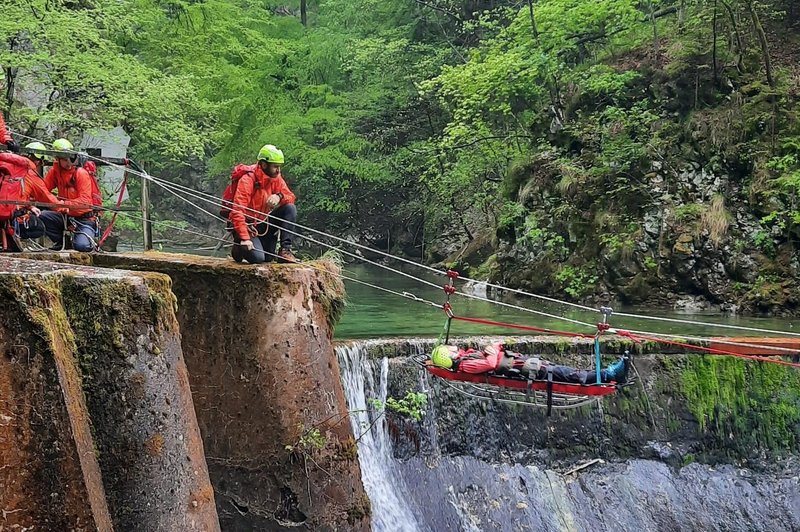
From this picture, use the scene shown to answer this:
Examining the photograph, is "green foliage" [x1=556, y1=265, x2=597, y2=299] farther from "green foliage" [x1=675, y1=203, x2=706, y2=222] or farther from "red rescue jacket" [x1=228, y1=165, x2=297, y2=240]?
"red rescue jacket" [x1=228, y1=165, x2=297, y2=240]

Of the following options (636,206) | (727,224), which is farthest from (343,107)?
(727,224)

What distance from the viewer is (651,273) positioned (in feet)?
55.1

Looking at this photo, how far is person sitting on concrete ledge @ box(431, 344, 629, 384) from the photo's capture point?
25.7 feet

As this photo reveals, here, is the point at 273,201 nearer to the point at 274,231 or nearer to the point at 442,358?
the point at 274,231

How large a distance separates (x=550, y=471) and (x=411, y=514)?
231cm

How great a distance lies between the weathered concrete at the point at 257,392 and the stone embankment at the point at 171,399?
11 mm

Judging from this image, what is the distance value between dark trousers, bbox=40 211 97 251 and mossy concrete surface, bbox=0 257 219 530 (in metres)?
3.53

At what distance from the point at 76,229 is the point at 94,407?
169 inches

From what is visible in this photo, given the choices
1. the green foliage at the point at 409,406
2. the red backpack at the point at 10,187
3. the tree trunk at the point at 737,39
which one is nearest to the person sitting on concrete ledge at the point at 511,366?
the green foliage at the point at 409,406

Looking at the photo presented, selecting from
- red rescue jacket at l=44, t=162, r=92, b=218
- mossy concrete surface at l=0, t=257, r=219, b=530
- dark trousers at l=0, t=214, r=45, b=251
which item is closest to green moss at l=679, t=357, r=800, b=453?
mossy concrete surface at l=0, t=257, r=219, b=530

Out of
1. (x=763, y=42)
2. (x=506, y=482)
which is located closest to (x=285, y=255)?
(x=506, y=482)

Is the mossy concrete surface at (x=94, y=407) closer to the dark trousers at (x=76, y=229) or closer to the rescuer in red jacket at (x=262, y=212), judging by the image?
the rescuer in red jacket at (x=262, y=212)

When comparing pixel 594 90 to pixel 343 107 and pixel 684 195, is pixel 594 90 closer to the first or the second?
pixel 684 195

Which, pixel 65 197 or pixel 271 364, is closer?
pixel 271 364
